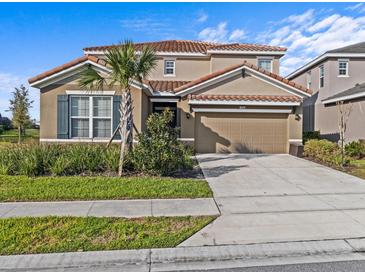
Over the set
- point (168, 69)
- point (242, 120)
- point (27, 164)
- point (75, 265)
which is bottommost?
A: point (75, 265)

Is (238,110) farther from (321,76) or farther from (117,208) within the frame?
(321,76)

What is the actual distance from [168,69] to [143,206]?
49.0 ft

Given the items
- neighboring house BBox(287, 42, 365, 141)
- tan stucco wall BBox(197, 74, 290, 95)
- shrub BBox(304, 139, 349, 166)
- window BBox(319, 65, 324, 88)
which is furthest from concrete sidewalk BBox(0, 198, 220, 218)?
window BBox(319, 65, 324, 88)

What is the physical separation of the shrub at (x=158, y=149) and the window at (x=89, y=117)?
452 cm

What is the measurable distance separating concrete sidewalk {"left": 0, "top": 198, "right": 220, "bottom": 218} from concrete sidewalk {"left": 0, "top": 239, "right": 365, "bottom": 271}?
147cm

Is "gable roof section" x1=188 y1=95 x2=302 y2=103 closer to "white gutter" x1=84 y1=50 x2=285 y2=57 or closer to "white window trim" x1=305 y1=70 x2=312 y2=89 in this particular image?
"white gutter" x1=84 y1=50 x2=285 y2=57

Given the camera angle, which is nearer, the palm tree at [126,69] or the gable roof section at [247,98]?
the palm tree at [126,69]

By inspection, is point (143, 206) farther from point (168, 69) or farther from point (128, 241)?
point (168, 69)

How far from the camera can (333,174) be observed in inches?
369

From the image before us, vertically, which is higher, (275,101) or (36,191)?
(275,101)

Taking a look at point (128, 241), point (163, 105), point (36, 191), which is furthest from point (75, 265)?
point (163, 105)

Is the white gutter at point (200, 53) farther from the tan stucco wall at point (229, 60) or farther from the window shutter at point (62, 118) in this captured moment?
the window shutter at point (62, 118)

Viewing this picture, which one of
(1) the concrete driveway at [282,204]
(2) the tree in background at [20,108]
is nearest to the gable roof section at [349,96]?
(1) the concrete driveway at [282,204]

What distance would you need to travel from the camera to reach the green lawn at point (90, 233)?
421cm
